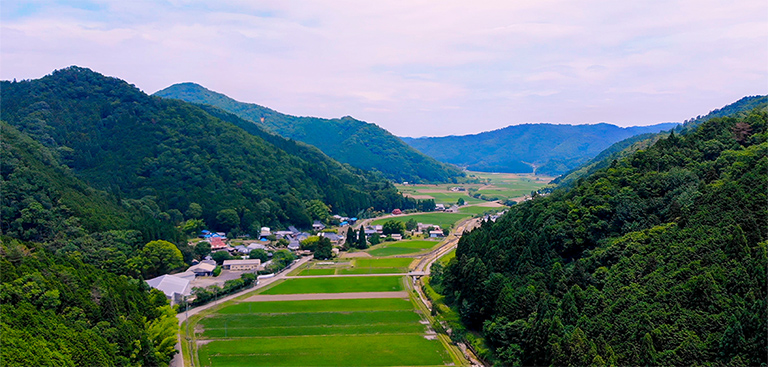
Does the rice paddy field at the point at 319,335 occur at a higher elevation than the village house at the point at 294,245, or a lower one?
lower

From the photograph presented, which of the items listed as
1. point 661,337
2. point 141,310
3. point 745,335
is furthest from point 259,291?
point 745,335

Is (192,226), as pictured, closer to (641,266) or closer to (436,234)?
(436,234)

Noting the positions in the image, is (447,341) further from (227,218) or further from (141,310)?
→ (227,218)

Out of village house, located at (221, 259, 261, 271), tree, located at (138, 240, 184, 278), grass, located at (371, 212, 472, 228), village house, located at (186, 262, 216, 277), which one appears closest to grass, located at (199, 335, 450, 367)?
village house, located at (186, 262, 216, 277)

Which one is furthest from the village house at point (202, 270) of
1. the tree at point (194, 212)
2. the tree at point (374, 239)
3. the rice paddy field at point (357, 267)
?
the tree at point (374, 239)

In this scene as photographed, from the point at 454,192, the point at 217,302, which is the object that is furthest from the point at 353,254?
the point at 454,192

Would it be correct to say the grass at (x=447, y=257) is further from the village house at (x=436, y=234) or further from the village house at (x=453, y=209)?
the village house at (x=453, y=209)

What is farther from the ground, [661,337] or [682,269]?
[682,269]
